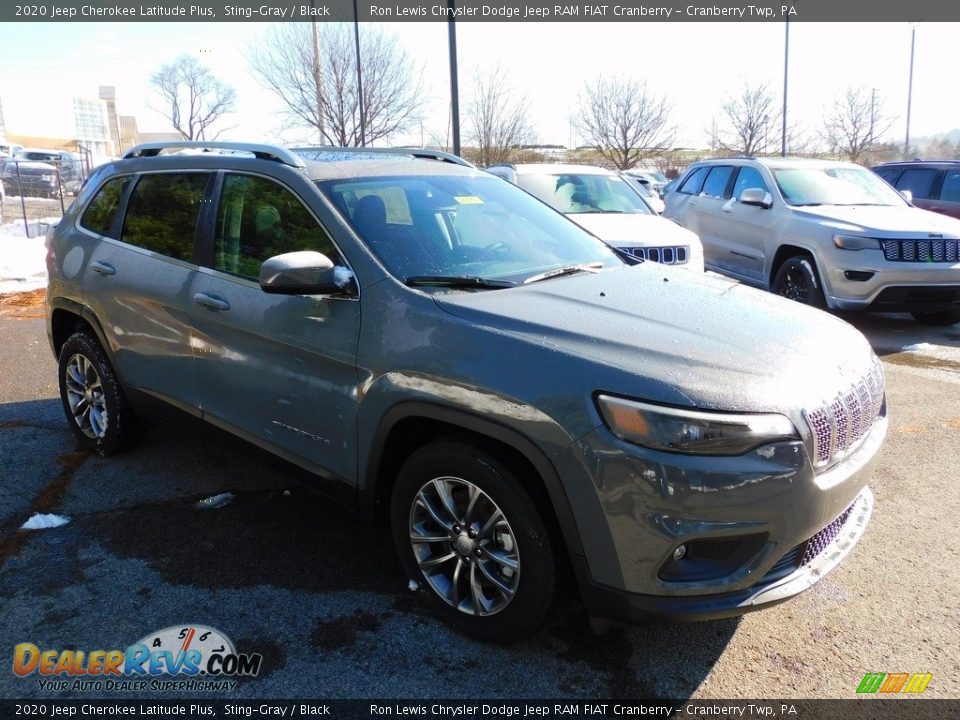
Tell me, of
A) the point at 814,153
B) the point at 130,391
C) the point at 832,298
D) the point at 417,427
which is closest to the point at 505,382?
the point at 417,427

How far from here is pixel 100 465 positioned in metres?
4.61

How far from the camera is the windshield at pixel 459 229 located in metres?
3.18

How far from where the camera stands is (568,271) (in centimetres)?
346

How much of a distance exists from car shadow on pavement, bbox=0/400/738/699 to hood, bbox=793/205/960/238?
240 inches

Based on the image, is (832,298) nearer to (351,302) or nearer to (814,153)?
(351,302)

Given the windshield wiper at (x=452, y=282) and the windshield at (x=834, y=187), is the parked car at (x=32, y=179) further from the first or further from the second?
the windshield wiper at (x=452, y=282)

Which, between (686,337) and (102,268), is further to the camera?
(102,268)

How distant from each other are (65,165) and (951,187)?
28.8m

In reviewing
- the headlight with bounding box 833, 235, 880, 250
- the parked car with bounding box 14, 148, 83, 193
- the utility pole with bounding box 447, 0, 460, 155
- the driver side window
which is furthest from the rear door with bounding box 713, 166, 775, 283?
the parked car with bounding box 14, 148, 83, 193

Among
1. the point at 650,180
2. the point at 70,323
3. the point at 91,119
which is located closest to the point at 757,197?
the point at 70,323

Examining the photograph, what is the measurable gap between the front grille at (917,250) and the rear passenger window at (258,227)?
647 centimetres

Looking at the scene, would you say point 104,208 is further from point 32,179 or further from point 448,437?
point 32,179

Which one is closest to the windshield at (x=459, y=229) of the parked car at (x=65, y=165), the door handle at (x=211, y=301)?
the door handle at (x=211, y=301)

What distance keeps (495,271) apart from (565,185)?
5985 millimetres
